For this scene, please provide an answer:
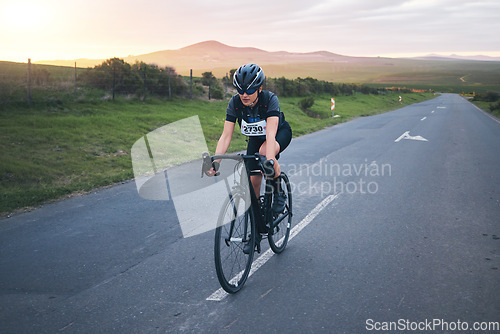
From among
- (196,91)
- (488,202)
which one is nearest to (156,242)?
(488,202)

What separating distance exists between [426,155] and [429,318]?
345 inches

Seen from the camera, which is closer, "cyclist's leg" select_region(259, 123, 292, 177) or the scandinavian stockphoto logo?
"cyclist's leg" select_region(259, 123, 292, 177)

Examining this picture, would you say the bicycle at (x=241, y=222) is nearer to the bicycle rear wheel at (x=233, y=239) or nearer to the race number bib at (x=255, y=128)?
the bicycle rear wheel at (x=233, y=239)

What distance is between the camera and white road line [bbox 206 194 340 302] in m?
3.50

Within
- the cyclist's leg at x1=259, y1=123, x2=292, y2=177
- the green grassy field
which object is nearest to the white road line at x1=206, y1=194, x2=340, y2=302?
the cyclist's leg at x1=259, y1=123, x2=292, y2=177

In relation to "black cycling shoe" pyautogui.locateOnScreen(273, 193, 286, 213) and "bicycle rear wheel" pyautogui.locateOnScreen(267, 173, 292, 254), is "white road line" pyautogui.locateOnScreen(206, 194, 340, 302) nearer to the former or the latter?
"bicycle rear wheel" pyautogui.locateOnScreen(267, 173, 292, 254)

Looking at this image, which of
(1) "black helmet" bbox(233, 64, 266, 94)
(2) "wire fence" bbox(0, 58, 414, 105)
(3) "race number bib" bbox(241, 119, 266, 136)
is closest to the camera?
(1) "black helmet" bbox(233, 64, 266, 94)

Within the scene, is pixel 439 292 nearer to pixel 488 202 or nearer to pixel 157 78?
pixel 488 202

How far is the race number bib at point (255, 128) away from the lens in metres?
3.99

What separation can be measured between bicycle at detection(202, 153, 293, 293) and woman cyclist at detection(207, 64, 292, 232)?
124mm

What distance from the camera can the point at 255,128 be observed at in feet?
13.2

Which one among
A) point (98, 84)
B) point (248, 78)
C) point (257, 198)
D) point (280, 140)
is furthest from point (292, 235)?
point (98, 84)

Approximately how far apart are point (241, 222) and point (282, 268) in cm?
81

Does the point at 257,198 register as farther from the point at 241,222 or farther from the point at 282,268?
the point at 282,268
